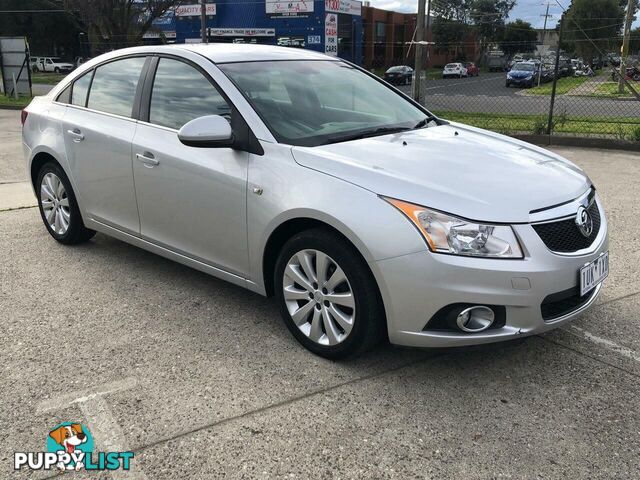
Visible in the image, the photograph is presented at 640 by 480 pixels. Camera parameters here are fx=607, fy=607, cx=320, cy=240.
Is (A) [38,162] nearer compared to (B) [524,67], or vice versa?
(A) [38,162]

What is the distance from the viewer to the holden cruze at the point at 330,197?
2834mm

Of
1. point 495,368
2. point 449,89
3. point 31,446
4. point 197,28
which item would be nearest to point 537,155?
point 495,368

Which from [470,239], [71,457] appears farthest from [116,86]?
[470,239]

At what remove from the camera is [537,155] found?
12.1ft

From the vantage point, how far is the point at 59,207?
5.12m

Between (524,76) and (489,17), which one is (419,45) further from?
(489,17)

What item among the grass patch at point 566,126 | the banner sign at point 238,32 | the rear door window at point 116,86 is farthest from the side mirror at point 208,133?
the banner sign at point 238,32

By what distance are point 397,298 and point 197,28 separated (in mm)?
47482

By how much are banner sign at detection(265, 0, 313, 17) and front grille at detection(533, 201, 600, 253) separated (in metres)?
39.2

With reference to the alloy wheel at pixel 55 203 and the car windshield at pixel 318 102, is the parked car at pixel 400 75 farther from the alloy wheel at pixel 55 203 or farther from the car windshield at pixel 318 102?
the car windshield at pixel 318 102

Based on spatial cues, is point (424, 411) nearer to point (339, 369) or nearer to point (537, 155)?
point (339, 369)

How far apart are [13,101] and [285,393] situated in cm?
2062

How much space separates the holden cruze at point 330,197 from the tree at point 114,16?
2374 cm

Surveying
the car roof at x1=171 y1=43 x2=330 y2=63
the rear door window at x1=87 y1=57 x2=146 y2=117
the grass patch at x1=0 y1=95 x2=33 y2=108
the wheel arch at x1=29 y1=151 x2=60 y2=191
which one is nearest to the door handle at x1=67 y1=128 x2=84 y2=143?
the rear door window at x1=87 y1=57 x2=146 y2=117
